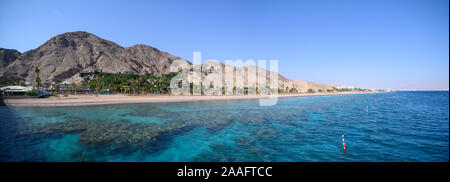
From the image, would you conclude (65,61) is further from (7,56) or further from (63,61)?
(7,56)

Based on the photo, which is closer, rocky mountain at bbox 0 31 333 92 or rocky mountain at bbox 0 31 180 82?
rocky mountain at bbox 0 31 333 92

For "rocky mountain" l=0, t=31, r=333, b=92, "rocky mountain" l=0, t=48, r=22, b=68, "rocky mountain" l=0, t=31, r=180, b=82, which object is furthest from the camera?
"rocky mountain" l=0, t=48, r=22, b=68

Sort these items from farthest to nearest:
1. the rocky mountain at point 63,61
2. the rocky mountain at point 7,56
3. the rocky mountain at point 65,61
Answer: the rocky mountain at point 7,56, the rocky mountain at point 65,61, the rocky mountain at point 63,61

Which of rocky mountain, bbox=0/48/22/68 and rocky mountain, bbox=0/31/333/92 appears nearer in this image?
rocky mountain, bbox=0/31/333/92

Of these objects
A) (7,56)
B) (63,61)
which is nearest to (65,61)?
(63,61)

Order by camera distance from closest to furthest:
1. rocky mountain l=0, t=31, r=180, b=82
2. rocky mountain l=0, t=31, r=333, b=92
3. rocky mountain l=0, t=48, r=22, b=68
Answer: rocky mountain l=0, t=31, r=333, b=92 < rocky mountain l=0, t=31, r=180, b=82 < rocky mountain l=0, t=48, r=22, b=68

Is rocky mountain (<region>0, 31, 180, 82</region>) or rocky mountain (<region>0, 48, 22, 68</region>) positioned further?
rocky mountain (<region>0, 48, 22, 68</region>)

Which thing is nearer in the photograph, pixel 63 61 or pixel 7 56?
pixel 63 61

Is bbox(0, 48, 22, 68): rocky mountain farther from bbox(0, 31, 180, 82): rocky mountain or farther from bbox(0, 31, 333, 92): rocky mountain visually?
bbox(0, 31, 180, 82): rocky mountain

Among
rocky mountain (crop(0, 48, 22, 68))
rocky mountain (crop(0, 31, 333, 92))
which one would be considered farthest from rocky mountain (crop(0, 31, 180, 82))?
rocky mountain (crop(0, 48, 22, 68))

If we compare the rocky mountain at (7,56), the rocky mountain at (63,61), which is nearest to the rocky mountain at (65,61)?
the rocky mountain at (63,61)

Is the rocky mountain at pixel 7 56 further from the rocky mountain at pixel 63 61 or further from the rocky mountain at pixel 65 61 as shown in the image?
the rocky mountain at pixel 65 61

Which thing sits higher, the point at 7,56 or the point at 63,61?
the point at 7,56

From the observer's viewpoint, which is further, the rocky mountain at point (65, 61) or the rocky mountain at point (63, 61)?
the rocky mountain at point (65, 61)
